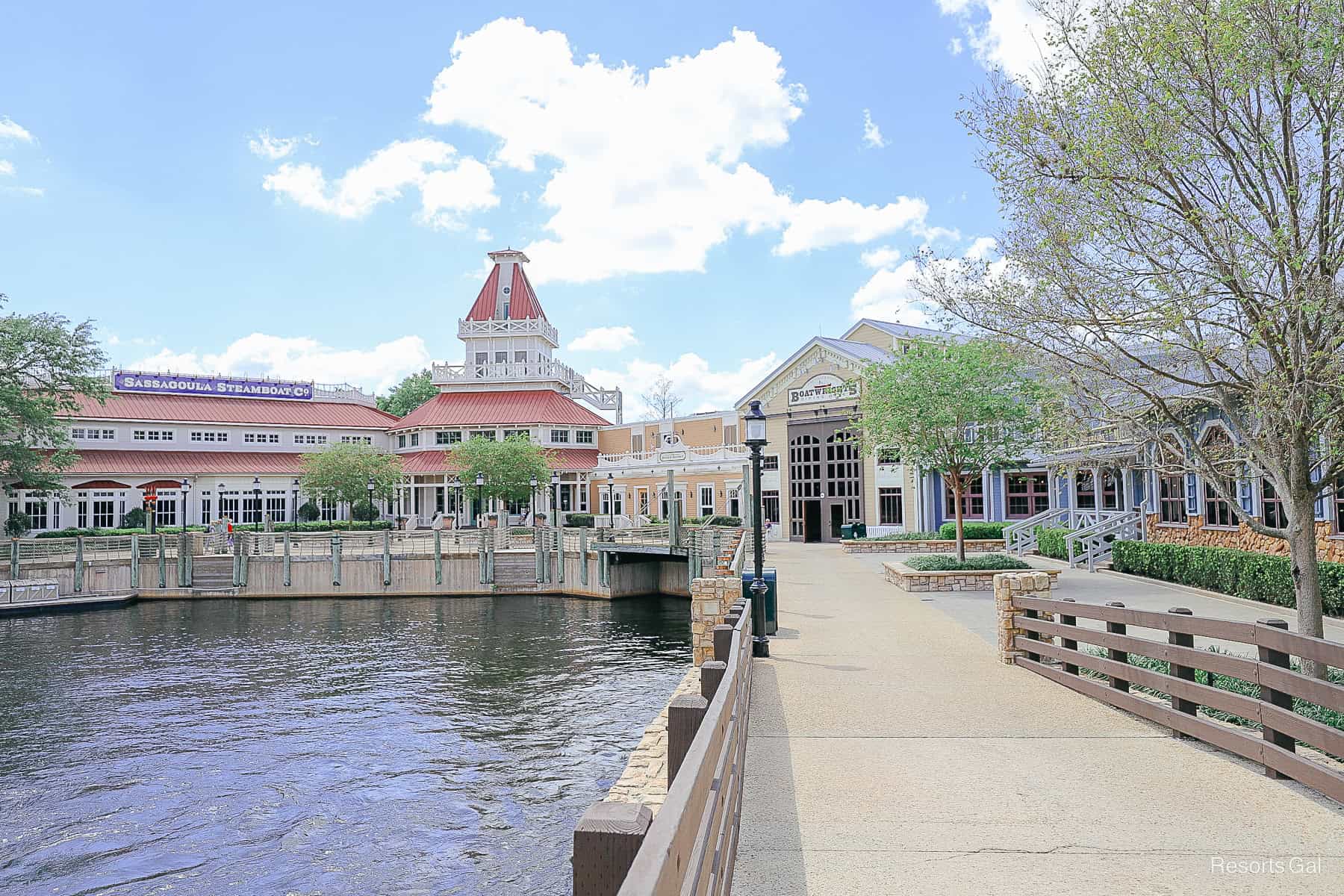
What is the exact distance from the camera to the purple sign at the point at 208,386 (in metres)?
52.6

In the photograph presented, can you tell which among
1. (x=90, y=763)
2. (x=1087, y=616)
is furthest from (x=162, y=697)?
(x=1087, y=616)

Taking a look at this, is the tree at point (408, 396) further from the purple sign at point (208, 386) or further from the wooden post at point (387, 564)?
the wooden post at point (387, 564)

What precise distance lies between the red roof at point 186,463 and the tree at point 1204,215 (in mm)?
49627

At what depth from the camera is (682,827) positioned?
2.31 meters

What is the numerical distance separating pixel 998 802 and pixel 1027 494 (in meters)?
31.0

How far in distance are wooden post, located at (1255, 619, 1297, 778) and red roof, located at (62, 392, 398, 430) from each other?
176 ft

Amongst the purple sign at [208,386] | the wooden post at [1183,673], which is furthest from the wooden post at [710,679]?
the purple sign at [208,386]

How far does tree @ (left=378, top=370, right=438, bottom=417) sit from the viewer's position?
80438 millimetres

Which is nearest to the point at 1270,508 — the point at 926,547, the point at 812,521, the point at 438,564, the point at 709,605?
the point at 926,547

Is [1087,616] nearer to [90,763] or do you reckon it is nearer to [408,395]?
[90,763]

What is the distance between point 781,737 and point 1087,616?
12.2ft

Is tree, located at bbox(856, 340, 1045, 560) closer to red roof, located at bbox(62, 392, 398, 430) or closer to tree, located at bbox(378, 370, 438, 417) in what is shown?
red roof, located at bbox(62, 392, 398, 430)

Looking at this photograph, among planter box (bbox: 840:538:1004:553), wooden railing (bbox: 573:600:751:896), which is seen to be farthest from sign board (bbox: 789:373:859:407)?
wooden railing (bbox: 573:600:751:896)

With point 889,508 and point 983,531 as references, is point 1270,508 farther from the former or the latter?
point 889,508
